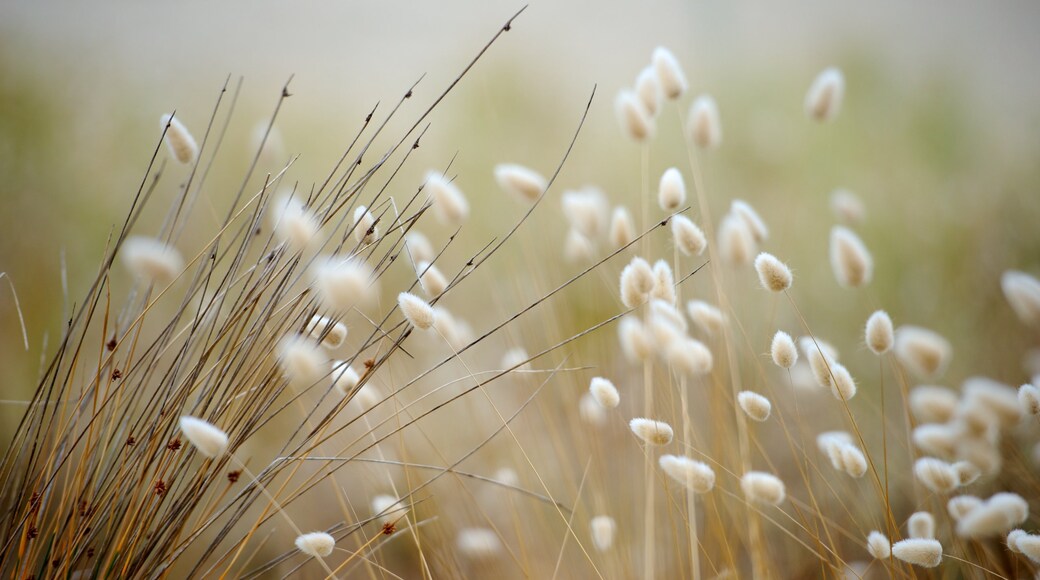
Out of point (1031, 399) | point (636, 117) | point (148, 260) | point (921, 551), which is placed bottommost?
point (921, 551)

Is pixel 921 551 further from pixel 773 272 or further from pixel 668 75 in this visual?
pixel 668 75

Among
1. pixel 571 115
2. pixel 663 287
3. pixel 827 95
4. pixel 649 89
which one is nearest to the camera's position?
pixel 663 287

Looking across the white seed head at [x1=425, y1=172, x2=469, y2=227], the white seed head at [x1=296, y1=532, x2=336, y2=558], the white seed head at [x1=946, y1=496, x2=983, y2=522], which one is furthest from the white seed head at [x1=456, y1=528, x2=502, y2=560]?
the white seed head at [x1=946, y1=496, x2=983, y2=522]

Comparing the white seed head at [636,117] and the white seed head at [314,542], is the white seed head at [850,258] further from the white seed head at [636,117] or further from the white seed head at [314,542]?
the white seed head at [314,542]

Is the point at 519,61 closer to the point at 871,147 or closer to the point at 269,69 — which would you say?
the point at 269,69

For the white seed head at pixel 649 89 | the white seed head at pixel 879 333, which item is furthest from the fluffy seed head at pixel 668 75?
the white seed head at pixel 879 333

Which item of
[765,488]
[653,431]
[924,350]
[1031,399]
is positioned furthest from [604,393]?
[1031,399]
